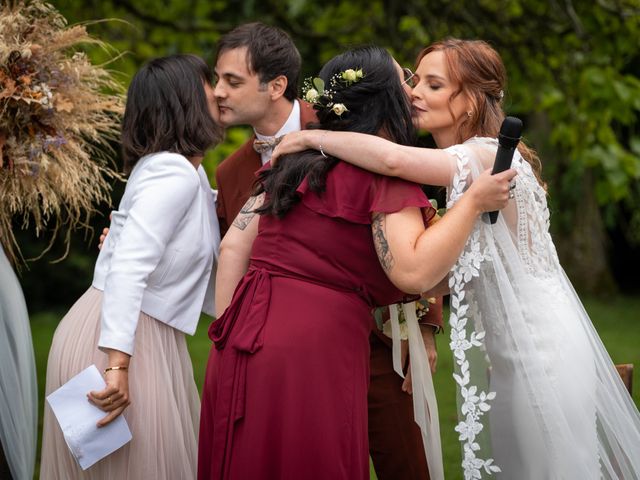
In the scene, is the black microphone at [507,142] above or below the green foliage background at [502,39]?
above

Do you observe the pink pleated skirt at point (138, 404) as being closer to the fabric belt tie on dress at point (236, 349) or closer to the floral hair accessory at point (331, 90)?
the fabric belt tie on dress at point (236, 349)

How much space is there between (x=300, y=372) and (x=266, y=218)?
0.55 m

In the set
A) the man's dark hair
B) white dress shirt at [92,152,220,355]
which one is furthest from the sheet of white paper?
the man's dark hair

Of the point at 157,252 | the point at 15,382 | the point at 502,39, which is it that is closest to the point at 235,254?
the point at 157,252

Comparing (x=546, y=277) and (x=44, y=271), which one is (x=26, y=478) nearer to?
(x=546, y=277)

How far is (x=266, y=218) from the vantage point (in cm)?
324

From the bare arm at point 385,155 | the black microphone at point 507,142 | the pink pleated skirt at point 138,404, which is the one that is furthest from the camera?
the pink pleated skirt at point 138,404

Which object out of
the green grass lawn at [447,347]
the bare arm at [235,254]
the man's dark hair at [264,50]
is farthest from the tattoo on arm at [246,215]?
the green grass lawn at [447,347]

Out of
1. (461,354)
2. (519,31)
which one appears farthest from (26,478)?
(519,31)

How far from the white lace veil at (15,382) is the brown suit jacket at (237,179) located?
0.93m

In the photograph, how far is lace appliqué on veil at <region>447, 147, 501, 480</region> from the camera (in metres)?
3.19

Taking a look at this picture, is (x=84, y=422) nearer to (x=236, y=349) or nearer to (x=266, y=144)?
(x=236, y=349)

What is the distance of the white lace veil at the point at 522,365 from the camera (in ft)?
10.4

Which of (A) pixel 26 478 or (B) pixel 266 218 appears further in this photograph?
(A) pixel 26 478
